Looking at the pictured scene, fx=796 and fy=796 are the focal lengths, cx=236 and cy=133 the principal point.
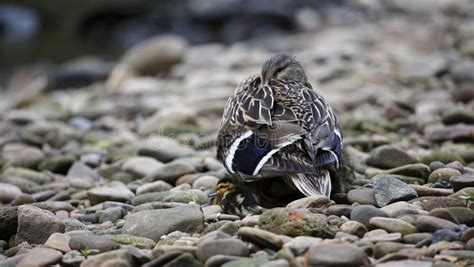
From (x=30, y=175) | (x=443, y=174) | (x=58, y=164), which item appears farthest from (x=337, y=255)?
(x=58, y=164)

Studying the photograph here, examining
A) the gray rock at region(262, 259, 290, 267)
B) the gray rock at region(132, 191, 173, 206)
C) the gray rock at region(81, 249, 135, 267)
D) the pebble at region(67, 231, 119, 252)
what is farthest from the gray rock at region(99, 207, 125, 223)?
the gray rock at region(262, 259, 290, 267)

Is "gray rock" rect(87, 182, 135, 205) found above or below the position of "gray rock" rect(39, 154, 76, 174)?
below

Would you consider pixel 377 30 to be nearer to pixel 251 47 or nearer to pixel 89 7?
pixel 251 47

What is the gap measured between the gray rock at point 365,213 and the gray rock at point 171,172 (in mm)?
2220

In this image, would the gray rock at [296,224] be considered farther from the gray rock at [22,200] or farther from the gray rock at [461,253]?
the gray rock at [22,200]

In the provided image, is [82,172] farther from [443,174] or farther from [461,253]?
[461,253]

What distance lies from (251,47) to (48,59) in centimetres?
631

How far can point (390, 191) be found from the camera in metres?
5.29

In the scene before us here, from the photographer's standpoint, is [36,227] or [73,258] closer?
[73,258]

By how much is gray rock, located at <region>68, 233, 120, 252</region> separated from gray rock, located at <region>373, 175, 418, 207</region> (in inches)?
69.7

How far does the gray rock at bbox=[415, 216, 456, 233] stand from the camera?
4.54 m

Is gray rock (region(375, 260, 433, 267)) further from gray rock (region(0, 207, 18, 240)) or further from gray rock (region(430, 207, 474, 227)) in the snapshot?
gray rock (region(0, 207, 18, 240))

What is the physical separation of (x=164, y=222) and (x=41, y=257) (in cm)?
82

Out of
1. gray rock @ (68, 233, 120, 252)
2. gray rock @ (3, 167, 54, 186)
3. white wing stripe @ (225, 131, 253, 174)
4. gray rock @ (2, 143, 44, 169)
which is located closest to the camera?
gray rock @ (68, 233, 120, 252)
